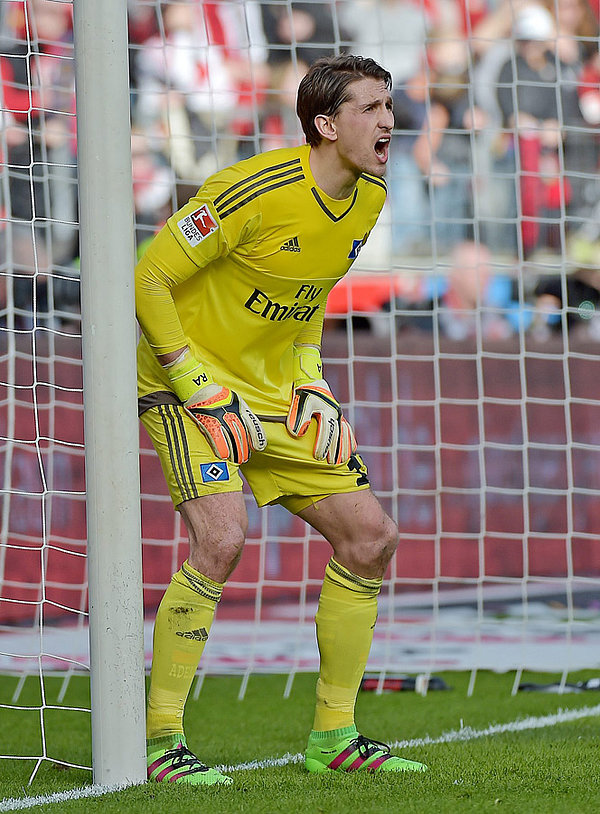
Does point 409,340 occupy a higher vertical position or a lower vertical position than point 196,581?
higher

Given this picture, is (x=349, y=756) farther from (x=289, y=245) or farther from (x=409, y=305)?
(x=409, y=305)

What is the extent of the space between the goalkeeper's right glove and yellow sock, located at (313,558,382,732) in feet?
1.26

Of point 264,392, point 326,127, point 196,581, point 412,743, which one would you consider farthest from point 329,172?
point 412,743

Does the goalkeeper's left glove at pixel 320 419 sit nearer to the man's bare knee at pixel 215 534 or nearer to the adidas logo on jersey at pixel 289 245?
the man's bare knee at pixel 215 534

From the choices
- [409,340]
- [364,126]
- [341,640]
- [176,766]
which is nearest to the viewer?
[176,766]

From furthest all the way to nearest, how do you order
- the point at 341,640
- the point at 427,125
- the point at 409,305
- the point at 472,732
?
the point at 409,305 < the point at 427,125 < the point at 472,732 < the point at 341,640

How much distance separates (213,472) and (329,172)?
2.43 ft

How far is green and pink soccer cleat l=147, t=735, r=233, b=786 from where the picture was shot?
8.34ft

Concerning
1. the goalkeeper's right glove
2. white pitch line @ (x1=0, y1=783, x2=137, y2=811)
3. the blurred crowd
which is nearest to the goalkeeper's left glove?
the goalkeeper's right glove

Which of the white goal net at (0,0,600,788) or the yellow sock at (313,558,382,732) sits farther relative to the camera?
the white goal net at (0,0,600,788)

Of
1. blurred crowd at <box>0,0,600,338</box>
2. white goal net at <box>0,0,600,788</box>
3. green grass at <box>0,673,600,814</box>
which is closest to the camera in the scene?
green grass at <box>0,673,600,814</box>

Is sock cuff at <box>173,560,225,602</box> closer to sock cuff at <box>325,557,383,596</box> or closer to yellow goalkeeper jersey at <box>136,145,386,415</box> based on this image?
sock cuff at <box>325,557,383,596</box>

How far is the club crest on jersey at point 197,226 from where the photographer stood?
2629 millimetres

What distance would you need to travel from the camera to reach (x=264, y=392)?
2.86 m
